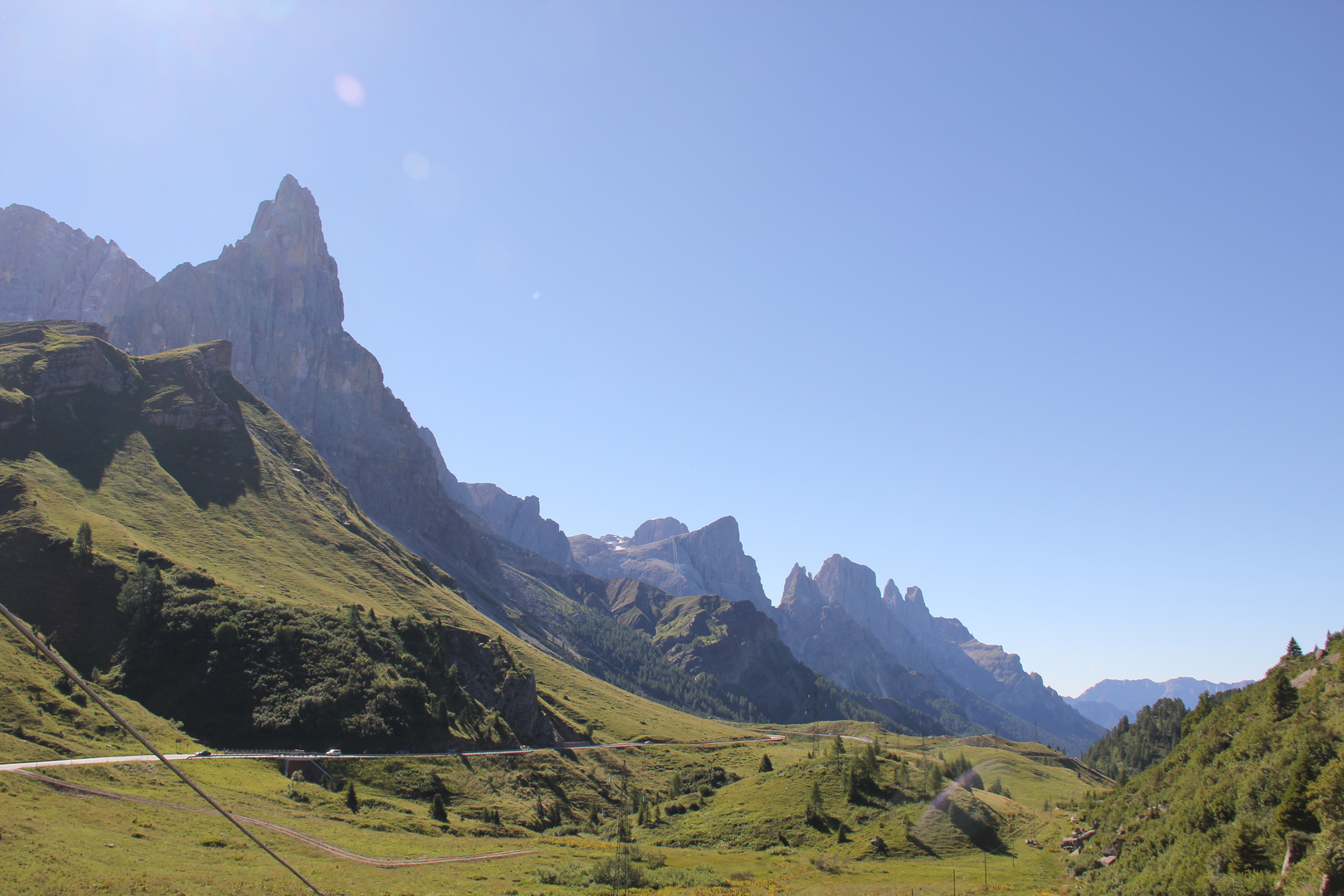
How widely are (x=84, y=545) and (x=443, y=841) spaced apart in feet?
293

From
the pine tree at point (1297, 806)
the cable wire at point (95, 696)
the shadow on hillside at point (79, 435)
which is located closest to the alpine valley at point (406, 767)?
the pine tree at point (1297, 806)

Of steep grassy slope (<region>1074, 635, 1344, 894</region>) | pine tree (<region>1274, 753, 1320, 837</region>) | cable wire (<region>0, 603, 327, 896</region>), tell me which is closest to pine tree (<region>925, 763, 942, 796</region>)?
steep grassy slope (<region>1074, 635, 1344, 894</region>)

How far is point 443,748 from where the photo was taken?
345 ft

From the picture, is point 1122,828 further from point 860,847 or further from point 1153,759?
point 1153,759

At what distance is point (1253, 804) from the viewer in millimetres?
33469

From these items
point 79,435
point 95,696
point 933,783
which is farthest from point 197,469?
point 95,696

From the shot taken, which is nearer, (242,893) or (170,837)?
(242,893)

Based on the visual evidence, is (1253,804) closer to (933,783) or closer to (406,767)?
(933,783)

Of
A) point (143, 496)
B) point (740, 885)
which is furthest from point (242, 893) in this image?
point (143, 496)

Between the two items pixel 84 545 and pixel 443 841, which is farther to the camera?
pixel 84 545

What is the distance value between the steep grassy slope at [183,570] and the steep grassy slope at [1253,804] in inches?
3804

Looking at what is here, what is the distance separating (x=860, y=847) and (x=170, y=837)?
208 feet

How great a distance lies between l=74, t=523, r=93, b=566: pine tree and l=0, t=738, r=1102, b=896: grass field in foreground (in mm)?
57730

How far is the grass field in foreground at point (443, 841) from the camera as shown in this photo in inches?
1623
